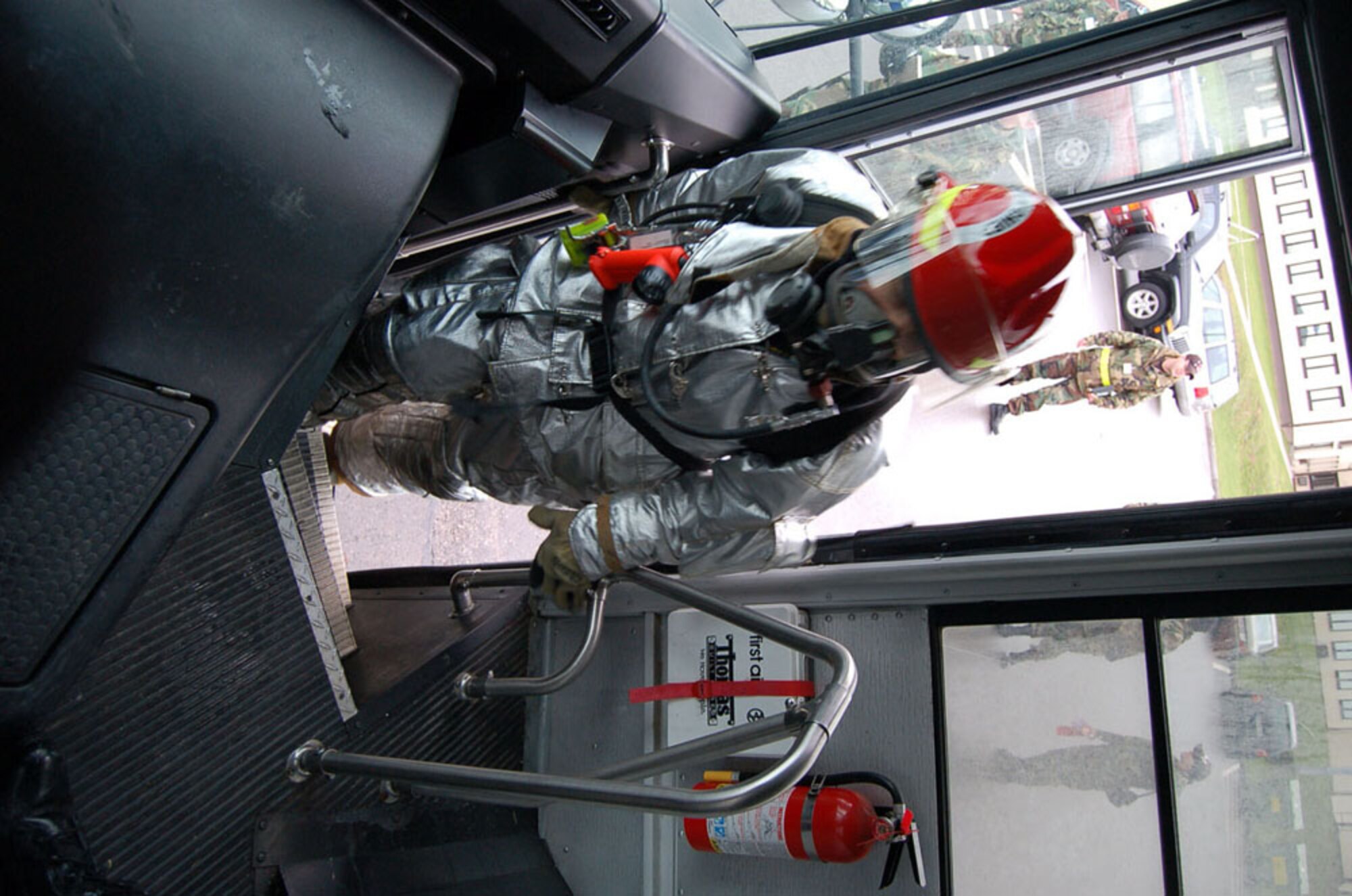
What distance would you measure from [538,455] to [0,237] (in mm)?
1224

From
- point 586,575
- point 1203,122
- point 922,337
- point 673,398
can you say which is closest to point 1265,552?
point 922,337

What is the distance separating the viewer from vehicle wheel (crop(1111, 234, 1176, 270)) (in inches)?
160

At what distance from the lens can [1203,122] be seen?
217 centimetres

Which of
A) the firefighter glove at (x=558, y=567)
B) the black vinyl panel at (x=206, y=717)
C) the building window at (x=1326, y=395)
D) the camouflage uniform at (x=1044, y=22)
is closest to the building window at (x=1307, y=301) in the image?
the building window at (x=1326, y=395)

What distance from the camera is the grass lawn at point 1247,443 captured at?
127 inches

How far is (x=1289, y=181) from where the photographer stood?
333 centimetres

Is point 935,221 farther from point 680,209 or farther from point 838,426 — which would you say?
point 680,209

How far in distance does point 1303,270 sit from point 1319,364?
0.98 feet

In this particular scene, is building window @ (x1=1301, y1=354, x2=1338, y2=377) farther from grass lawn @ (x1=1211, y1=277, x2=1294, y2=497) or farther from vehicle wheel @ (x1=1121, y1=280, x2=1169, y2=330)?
vehicle wheel @ (x1=1121, y1=280, x2=1169, y2=330)

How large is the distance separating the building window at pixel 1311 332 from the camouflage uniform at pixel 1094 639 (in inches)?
61.4

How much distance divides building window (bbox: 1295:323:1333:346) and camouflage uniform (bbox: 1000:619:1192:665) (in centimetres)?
156

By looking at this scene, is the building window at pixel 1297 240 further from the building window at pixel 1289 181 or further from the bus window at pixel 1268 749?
the bus window at pixel 1268 749

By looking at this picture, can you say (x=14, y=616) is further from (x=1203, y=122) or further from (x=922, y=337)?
(x=1203, y=122)

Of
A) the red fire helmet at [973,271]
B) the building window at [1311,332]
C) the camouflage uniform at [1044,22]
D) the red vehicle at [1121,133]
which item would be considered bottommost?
the red fire helmet at [973,271]
